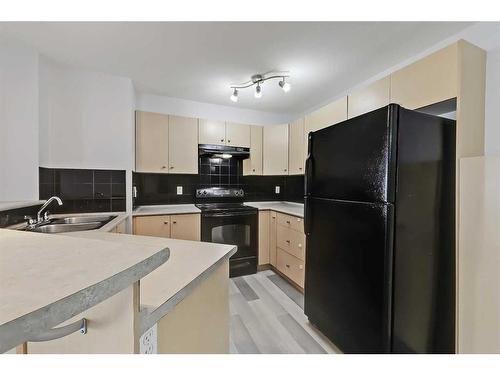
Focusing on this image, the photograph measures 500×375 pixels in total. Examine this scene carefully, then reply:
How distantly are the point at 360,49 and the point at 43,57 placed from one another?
9.19 feet

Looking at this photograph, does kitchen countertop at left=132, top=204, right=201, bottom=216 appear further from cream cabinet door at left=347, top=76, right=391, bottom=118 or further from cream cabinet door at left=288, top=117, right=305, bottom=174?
cream cabinet door at left=347, top=76, right=391, bottom=118

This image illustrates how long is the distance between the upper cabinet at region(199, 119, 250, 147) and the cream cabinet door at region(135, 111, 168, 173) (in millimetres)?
477

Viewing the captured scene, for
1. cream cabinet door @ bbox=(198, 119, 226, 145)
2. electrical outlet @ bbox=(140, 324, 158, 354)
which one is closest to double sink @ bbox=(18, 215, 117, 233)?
cream cabinet door @ bbox=(198, 119, 226, 145)

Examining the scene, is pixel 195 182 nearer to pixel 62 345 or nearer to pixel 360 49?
pixel 360 49

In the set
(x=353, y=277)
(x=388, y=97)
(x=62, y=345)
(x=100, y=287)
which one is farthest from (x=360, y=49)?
(x=62, y=345)

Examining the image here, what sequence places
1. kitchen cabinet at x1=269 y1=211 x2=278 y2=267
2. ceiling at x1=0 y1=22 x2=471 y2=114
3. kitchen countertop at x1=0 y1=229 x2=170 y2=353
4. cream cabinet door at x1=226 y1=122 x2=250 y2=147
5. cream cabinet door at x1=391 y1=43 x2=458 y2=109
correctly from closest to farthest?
kitchen countertop at x1=0 y1=229 x2=170 y2=353 < cream cabinet door at x1=391 y1=43 x2=458 y2=109 < ceiling at x1=0 y1=22 x2=471 y2=114 < kitchen cabinet at x1=269 y1=211 x2=278 y2=267 < cream cabinet door at x1=226 y1=122 x2=250 y2=147

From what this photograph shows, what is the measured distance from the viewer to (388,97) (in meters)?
1.72

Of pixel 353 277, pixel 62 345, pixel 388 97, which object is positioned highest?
pixel 388 97

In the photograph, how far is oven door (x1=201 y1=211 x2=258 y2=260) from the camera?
105 inches

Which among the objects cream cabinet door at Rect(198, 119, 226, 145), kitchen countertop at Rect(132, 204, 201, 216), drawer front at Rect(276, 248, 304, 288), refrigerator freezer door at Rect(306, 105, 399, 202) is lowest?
drawer front at Rect(276, 248, 304, 288)

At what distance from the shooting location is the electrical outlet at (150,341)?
1.73ft

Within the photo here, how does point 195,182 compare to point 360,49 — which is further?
point 195,182

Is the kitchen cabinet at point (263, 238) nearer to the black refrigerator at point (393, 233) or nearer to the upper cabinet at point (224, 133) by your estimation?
the upper cabinet at point (224, 133)

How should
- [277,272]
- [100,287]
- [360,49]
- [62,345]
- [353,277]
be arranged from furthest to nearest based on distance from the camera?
[277,272]
[360,49]
[353,277]
[62,345]
[100,287]
